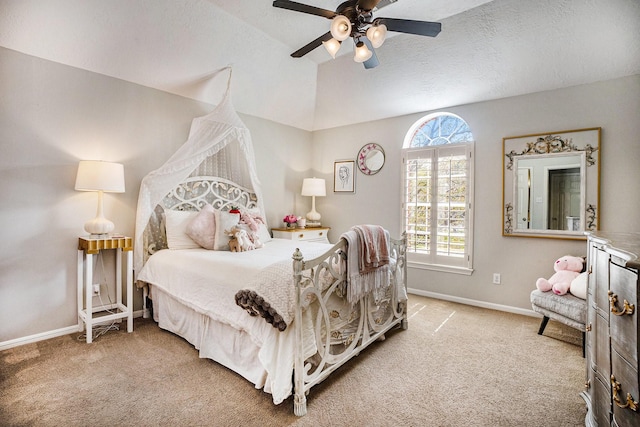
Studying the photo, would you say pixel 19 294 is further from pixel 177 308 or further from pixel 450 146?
pixel 450 146

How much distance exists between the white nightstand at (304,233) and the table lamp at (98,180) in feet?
7.18

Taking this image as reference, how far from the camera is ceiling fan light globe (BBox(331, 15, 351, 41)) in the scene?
194 cm

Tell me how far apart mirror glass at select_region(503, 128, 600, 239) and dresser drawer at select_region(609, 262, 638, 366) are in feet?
8.08

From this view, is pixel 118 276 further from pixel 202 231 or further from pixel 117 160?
pixel 117 160

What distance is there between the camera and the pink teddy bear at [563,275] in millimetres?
2869

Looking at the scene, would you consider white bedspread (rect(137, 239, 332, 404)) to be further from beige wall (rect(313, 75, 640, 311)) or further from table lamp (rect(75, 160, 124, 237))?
beige wall (rect(313, 75, 640, 311))

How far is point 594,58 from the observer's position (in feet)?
9.74

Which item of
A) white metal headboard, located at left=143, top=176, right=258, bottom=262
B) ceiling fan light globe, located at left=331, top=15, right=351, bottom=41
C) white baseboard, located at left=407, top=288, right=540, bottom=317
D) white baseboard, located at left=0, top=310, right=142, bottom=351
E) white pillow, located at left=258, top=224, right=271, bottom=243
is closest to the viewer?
ceiling fan light globe, located at left=331, top=15, right=351, bottom=41

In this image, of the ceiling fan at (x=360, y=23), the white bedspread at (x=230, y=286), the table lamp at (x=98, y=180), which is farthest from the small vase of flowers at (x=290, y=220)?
the ceiling fan at (x=360, y=23)

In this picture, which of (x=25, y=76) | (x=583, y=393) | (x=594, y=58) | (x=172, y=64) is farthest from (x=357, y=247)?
(x=25, y=76)

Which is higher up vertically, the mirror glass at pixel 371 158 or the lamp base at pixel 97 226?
the mirror glass at pixel 371 158

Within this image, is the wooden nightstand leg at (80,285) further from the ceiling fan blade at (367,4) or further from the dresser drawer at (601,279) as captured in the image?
the dresser drawer at (601,279)

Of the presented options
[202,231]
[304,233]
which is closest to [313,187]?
[304,233]

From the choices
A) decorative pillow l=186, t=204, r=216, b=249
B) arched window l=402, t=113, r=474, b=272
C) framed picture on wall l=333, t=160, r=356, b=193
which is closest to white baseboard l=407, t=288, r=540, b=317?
arched window l=402, t=113, r=474, b=272
